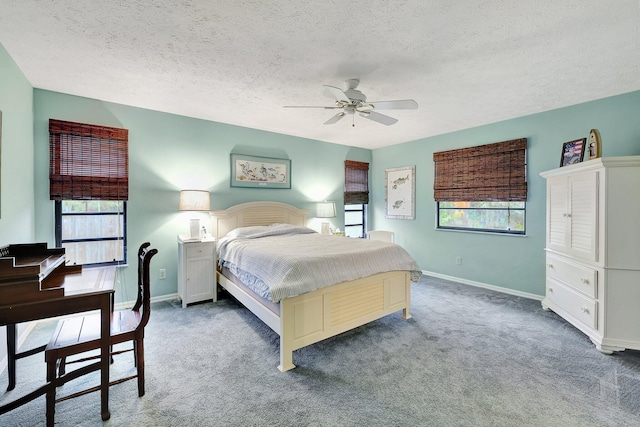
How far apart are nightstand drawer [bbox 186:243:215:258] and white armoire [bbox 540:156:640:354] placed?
422 centimetres

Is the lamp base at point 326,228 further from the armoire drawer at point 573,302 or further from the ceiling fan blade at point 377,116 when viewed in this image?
the armoire drawer at point 573,302

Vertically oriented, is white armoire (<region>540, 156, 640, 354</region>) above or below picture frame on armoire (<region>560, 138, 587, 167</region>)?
below

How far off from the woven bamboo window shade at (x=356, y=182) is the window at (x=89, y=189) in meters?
3.85

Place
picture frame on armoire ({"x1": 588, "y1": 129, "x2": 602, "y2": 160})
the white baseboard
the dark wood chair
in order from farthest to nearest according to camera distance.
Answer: the white baseboard → picture frame on armoire ({"x1": 588, "y1": 129, "x2": 602, "y2": 160}) → the dark wood chair

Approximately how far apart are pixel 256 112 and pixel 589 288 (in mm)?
4240

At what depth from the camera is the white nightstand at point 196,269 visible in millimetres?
3602

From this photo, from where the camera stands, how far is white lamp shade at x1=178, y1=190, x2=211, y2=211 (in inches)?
149

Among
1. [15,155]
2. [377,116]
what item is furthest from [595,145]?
[15,155]

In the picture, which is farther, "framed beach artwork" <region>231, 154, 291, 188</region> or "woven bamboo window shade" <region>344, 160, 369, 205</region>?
"woven bamboo window shade" <region>344, 160, 369, 205</region>

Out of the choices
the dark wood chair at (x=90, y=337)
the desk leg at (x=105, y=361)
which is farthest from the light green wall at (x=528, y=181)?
the desk leg at (x=105, y=361)

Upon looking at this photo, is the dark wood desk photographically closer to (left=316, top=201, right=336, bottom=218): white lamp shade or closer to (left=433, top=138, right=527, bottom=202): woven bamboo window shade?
(left=316, top=201, right=336, bottom=218): white lamp shade

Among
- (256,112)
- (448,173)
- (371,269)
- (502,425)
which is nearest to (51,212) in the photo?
(256,112)

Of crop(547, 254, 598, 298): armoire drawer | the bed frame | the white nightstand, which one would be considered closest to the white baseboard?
crop(547, 254, 598, 298): armoire drawer

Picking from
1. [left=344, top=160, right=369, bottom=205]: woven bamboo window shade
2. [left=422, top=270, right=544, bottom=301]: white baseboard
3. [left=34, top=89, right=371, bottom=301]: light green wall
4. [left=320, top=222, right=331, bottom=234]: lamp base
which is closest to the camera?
[left=34, top=89, right=371, bottom=301]: light green wall
